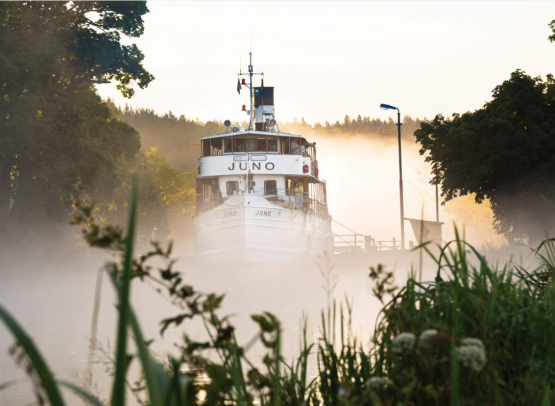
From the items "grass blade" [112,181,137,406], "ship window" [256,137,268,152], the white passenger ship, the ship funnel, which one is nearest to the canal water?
"grass blade" [112,181,137,406]

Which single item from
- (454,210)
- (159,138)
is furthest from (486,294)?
(159,138)

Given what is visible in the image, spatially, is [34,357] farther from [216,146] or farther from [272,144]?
[216,146]

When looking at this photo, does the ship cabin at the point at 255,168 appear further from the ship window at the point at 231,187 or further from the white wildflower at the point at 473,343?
the white wildflower at the point at 473,343

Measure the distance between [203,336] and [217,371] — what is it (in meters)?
10.7

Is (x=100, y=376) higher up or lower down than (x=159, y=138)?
lower down

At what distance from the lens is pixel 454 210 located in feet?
323

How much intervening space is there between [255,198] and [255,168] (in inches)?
84.6

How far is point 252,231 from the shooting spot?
3881cm

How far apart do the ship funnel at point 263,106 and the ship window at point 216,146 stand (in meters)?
5.05

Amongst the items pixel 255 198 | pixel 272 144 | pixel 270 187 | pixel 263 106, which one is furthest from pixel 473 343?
pixel 263 106

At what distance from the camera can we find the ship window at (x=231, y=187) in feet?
134

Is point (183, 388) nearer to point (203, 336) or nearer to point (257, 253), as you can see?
point (203, 336)

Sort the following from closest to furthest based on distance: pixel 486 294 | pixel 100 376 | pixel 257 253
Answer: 1. pixel 486 294
2. pixel 100 376
3. pixel 257 253

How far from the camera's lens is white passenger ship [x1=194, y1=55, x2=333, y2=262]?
38.8 metres
